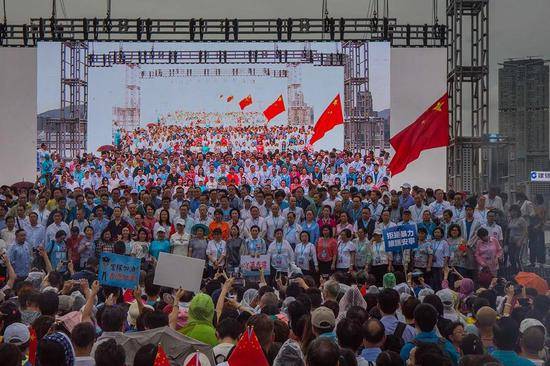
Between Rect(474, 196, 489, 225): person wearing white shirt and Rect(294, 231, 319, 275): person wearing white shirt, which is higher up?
Rect(474, 196, 489, 225): person wearing white shirt

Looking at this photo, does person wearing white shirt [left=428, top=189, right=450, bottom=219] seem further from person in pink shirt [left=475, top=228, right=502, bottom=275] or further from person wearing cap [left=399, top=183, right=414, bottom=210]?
person in pink shirt [left=475, top=228, right=502, bottom=275]

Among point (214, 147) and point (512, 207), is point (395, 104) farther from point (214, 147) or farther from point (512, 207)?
point (512, 207)

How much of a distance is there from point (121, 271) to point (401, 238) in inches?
219

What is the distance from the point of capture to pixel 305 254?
1371 centimetres

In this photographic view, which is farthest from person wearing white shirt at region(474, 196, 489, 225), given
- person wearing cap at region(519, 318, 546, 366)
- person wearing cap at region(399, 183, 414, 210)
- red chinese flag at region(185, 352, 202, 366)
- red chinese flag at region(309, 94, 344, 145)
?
red chinese flag at region(185, 352, 202, 366)

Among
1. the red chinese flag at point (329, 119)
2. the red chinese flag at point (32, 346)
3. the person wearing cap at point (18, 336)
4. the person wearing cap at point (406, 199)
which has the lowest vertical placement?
the red chinese flag at point (32, 346)

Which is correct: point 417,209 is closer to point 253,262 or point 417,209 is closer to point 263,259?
point 263,259

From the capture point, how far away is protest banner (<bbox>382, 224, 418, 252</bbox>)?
12688 millimetres

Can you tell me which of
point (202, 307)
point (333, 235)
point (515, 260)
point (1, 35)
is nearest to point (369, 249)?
point (333, 235)

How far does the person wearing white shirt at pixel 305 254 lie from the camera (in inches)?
539

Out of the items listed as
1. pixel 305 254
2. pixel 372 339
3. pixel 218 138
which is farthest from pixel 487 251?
pixel 218 138

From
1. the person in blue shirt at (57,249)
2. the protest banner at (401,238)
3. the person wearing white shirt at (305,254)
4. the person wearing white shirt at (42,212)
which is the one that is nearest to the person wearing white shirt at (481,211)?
the protest banner at (401,238)

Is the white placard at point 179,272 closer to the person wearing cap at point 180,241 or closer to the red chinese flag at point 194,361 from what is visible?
the red chinese flag at point 194,361

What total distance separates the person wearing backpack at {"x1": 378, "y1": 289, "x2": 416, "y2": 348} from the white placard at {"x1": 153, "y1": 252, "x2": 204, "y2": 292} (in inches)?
79.4
